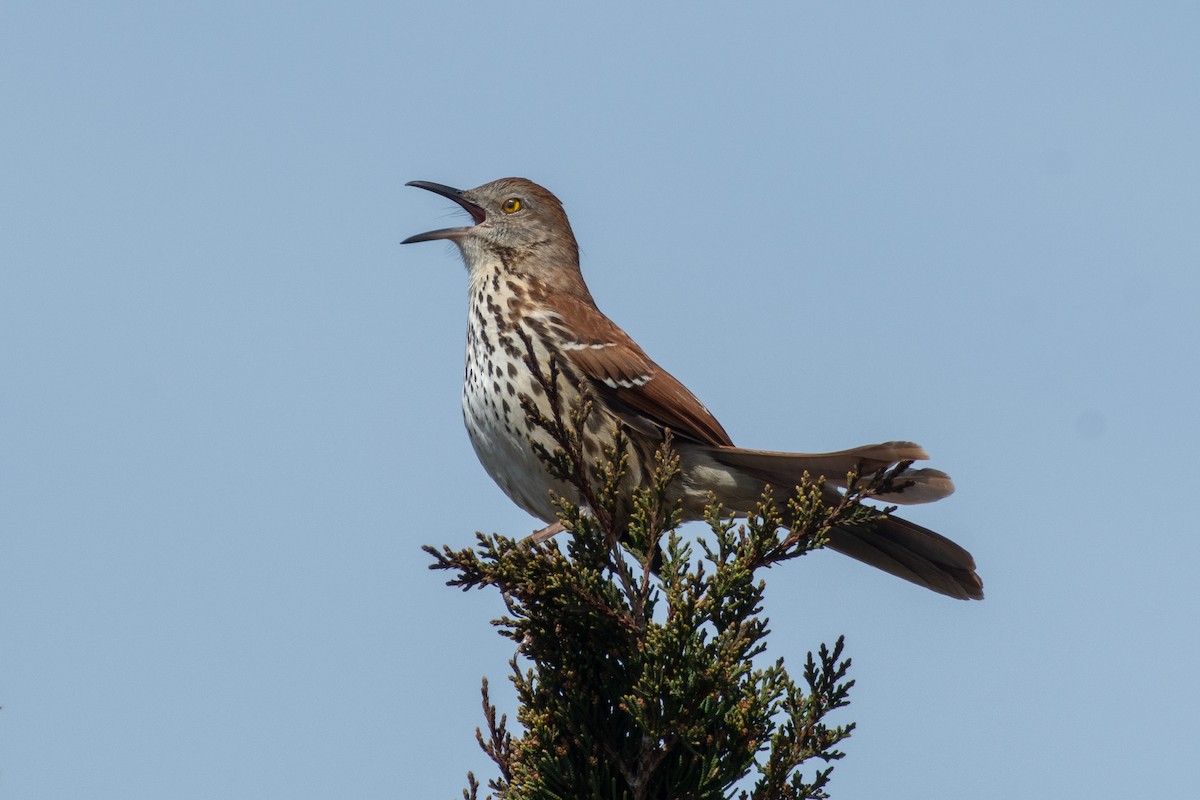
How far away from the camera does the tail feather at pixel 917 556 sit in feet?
14.6

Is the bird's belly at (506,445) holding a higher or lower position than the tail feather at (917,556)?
higher

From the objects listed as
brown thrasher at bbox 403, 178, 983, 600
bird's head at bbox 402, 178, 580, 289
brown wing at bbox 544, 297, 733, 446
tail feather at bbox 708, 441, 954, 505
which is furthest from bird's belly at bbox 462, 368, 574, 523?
bird's head at bbox 402, 178, 580, 289

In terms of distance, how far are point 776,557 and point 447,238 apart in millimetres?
2569

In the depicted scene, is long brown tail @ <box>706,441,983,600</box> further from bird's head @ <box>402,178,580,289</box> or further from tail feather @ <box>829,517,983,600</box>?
bird's head @ <box>402,178,580,289</box>

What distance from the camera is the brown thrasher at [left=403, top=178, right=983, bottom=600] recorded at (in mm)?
4465

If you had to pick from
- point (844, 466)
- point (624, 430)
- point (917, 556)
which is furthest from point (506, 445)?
point (917, 556)

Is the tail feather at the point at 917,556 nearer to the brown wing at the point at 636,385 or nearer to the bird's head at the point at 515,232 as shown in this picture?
the brown wing at the point at 636,385

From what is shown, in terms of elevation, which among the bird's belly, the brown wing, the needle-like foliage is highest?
the brown wing

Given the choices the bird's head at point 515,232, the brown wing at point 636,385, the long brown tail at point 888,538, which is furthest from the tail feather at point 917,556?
the bird's head at point 515,232

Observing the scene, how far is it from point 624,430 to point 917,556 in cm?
102

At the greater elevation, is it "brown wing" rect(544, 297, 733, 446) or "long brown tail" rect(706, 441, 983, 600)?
"brown wing" rect(544, 297, 733, 446)

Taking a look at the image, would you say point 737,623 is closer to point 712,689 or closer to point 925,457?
point 712,689

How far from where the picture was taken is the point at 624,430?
4719mm

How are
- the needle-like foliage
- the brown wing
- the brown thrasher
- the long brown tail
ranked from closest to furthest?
the needle-like foliage < the long brown tail < the brown thrasher < the brown wing
